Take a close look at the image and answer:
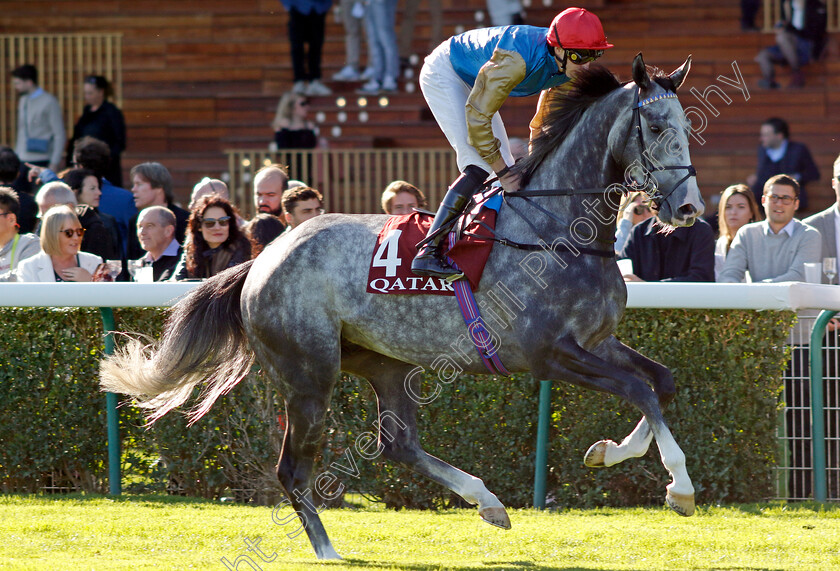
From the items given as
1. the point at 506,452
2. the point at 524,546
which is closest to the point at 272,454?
the point at 506,452

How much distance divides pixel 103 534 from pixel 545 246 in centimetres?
231

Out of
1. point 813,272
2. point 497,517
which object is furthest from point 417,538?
point 813,272

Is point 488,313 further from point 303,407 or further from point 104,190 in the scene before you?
point 104,190

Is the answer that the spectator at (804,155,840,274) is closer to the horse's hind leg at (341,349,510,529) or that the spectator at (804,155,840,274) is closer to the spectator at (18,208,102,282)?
the horse's hind leg at (341,349,510,529)

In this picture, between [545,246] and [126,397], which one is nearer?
[545,246]

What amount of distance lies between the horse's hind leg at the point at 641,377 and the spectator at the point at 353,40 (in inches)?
318

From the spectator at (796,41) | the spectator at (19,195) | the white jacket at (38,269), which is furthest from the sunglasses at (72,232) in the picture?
the spectator at (796,41)

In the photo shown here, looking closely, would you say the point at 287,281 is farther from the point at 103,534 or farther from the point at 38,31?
the point at 38,31

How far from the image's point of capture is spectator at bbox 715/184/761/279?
23.0 ft

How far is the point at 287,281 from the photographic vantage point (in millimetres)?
4855

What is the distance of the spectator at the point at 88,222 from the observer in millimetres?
7246

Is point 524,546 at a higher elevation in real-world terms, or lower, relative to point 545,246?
lower

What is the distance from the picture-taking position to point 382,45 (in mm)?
11883

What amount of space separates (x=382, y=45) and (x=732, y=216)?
5779 millimetres
